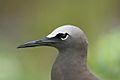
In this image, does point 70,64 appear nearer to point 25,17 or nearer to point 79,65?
point 79,65

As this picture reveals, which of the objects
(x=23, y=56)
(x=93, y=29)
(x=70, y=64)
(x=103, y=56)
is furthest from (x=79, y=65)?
(x=93, y=29)

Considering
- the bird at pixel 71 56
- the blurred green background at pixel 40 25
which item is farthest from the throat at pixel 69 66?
the blurred green background at pixel 40 25

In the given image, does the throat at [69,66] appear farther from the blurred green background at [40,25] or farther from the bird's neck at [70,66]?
the blurred green background at [40,25]

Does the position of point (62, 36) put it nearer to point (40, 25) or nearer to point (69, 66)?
point (69, 66)

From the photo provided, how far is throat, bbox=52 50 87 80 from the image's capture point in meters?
2.90

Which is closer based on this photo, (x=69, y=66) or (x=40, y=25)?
(x=69, y=66)

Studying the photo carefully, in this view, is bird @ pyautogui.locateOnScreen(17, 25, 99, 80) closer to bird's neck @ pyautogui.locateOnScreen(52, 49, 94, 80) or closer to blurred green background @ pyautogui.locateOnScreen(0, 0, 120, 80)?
bird's neck @ pyautogui.locateOnScreen(52, 49, 94, 80)

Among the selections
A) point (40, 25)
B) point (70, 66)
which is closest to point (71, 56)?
point (70, 66)

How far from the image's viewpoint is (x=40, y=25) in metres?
7.38

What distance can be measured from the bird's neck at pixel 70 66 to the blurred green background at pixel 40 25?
6.31ft

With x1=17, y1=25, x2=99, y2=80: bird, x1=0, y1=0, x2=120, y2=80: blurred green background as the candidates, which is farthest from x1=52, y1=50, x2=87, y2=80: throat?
x1=0, y1=0, x2=120, y2=80: blurred green background

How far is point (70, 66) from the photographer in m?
2.92

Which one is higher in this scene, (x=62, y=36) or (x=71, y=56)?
(x=62, y=36)

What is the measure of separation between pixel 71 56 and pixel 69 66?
52mm
